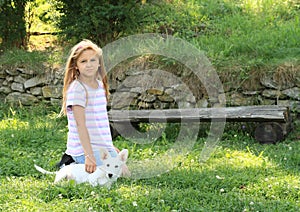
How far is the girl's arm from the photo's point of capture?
15.4ft

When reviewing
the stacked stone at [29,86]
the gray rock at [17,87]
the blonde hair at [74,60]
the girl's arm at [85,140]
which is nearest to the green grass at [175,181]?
the girl's arm at [85,140]

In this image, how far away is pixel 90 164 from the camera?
468 cm

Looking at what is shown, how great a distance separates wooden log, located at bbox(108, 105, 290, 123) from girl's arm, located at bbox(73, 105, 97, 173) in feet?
6.27

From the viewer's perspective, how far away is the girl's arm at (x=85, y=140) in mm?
4688

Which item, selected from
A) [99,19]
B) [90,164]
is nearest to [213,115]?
[90,164]

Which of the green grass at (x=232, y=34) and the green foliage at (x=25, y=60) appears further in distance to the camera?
the green foliage at (x=25, y=60)

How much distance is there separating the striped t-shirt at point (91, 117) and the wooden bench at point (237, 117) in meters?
1.63

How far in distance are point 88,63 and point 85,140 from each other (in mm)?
667

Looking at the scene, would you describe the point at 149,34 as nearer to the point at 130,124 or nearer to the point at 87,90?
the point at 130,124

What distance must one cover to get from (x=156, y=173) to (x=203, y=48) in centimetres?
316

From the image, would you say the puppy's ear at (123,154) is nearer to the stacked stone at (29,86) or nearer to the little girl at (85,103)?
the little girl at (85,103)

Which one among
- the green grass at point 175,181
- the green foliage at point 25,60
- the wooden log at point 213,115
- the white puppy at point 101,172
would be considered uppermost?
the green foliage at point 25,60

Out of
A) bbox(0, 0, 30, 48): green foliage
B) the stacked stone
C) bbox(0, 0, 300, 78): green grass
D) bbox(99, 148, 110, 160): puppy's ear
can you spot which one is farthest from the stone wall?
bbox(99, 148, 110, 160): puppy's ear

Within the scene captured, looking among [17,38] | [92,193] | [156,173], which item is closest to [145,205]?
[92,193]
